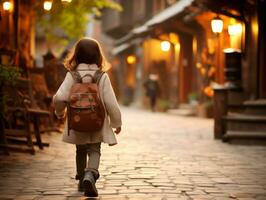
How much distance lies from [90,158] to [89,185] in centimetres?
39

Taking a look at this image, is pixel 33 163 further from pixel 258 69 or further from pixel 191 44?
pixel 191 44

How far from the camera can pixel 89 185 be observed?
566cm

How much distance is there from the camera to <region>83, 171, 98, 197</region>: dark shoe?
5.66m

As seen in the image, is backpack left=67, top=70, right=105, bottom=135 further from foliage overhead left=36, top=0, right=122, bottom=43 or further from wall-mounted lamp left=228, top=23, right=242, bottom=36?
foliage overhead left=36, top=0, right=122, bottom=43

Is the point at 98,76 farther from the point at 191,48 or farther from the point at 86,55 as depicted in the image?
the point at 191,48

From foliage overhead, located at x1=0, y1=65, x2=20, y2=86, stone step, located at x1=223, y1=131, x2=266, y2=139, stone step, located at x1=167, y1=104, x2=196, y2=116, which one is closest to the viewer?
foliage overhead, located at x1=0, y1=65, x2=20, y2=86

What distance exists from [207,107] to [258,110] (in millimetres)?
8758

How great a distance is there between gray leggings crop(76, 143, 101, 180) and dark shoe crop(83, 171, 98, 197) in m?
0.10

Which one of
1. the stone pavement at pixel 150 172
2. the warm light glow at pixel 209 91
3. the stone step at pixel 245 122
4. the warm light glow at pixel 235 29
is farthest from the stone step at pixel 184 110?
the stone pavement at pixel 150 172

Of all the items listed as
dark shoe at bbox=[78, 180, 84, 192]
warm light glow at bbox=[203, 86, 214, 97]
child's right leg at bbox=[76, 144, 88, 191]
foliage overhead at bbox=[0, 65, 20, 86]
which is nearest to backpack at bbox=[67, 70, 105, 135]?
child's right leg at bbox=[76, 144, 88, 191]

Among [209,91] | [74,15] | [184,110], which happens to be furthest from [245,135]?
[74,15]

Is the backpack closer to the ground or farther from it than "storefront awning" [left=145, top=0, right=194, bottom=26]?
closer to the ground

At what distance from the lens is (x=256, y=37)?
14.1 metres

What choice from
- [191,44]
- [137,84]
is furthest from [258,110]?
[137,84]
